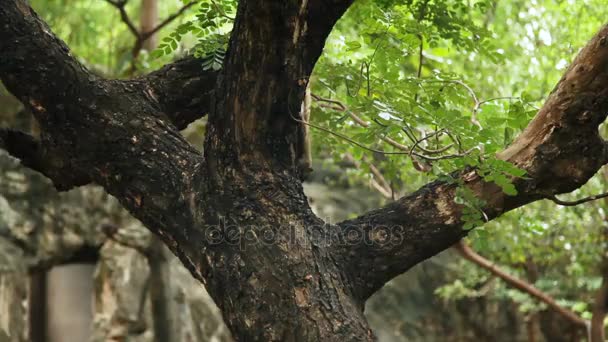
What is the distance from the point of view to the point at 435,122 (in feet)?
6.84

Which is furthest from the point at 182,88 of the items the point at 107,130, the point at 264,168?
the point at 264,168

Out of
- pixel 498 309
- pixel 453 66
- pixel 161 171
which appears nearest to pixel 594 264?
pixel 498 309


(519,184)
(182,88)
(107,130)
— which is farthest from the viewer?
(182,88)

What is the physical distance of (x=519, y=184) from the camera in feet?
6.99

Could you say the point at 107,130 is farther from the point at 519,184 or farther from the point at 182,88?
the point at 519,184

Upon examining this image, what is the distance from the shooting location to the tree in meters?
1.95

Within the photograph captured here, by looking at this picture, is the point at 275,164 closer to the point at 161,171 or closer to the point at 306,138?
the point at 161,171

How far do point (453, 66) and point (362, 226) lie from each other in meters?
3.75

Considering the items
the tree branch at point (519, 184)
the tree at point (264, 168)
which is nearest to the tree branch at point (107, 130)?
the tree at point (264, 168)

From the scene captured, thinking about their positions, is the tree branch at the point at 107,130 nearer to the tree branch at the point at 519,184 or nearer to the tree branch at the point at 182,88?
the tree branch at the point at 182,88

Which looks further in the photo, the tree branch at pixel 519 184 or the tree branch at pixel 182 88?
the tree branch at pixel 182 88

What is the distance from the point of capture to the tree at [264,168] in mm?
1947

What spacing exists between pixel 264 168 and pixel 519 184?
0.81 m

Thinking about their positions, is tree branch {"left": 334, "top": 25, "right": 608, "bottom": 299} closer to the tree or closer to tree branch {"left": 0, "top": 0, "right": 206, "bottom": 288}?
the tree
